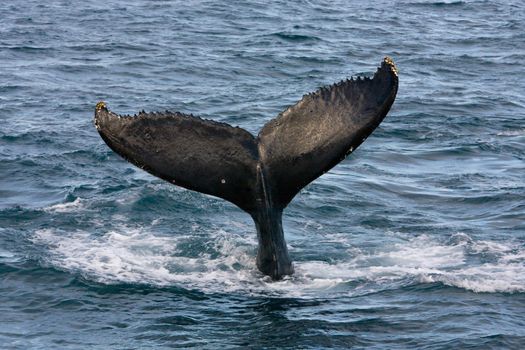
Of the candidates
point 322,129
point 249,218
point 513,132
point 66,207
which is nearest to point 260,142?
point 322,129

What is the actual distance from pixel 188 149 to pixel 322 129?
0.99 meters

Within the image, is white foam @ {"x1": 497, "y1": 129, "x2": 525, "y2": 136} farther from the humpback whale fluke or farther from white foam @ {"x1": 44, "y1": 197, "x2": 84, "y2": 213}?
the humpback whale fluke

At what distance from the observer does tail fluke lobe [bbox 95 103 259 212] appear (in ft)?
26.6

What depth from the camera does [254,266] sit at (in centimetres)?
938

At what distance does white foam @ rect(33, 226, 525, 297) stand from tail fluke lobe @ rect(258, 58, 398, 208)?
1.05m

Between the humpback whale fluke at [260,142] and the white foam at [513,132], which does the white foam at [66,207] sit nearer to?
the humpback whale fluke at [260,142]

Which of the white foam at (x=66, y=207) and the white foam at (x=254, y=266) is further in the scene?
the white foam at (x=66, y=207)

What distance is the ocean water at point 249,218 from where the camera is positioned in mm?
8321

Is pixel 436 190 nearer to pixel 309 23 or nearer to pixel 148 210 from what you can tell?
pixel 148 210

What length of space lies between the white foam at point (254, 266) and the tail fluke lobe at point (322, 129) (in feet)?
3.46

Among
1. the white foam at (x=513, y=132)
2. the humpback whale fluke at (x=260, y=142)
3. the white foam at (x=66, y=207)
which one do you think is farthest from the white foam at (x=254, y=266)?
the white foam at (x=513, y=132)

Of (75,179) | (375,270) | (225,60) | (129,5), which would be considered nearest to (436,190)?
(375,270)

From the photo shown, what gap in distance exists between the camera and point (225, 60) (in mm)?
20875

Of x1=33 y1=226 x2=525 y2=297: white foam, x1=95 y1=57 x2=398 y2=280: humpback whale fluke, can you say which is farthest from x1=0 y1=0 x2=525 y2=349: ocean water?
x1=95 y1=57 x2=398 y2=280: humpback whale fluke
